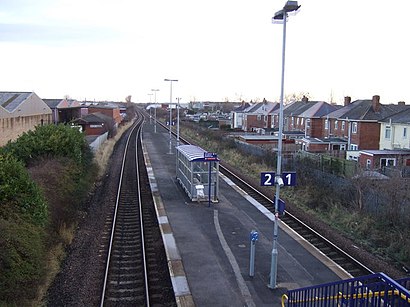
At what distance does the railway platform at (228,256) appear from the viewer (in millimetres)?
10656

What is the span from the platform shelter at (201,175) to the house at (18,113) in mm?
19530

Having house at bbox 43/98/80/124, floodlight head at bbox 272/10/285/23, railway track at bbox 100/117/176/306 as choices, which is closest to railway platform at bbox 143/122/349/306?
railway track at bbox 100/117/176/306

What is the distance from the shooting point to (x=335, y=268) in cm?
→ 1227

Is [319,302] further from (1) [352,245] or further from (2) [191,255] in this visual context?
(1) [352,245]

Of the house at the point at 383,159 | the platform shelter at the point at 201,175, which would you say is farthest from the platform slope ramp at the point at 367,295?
the house at the point at 383,159

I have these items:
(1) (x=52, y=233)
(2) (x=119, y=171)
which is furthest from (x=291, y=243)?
(2) (x=119, y=171)

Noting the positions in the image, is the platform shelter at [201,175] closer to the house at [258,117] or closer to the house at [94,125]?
the house at [94,125]

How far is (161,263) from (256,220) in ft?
18.8

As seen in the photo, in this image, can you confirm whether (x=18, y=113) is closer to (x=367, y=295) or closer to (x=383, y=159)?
(x=383, y=159)

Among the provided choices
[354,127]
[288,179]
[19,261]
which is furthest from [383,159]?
[19,261]

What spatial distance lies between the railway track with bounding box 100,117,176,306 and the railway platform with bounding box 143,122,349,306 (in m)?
0.37

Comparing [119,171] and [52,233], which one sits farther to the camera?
[119,171]

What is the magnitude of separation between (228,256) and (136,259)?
9.10ft

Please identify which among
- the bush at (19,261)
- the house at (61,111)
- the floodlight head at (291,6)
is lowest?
the bush at (19,261)
